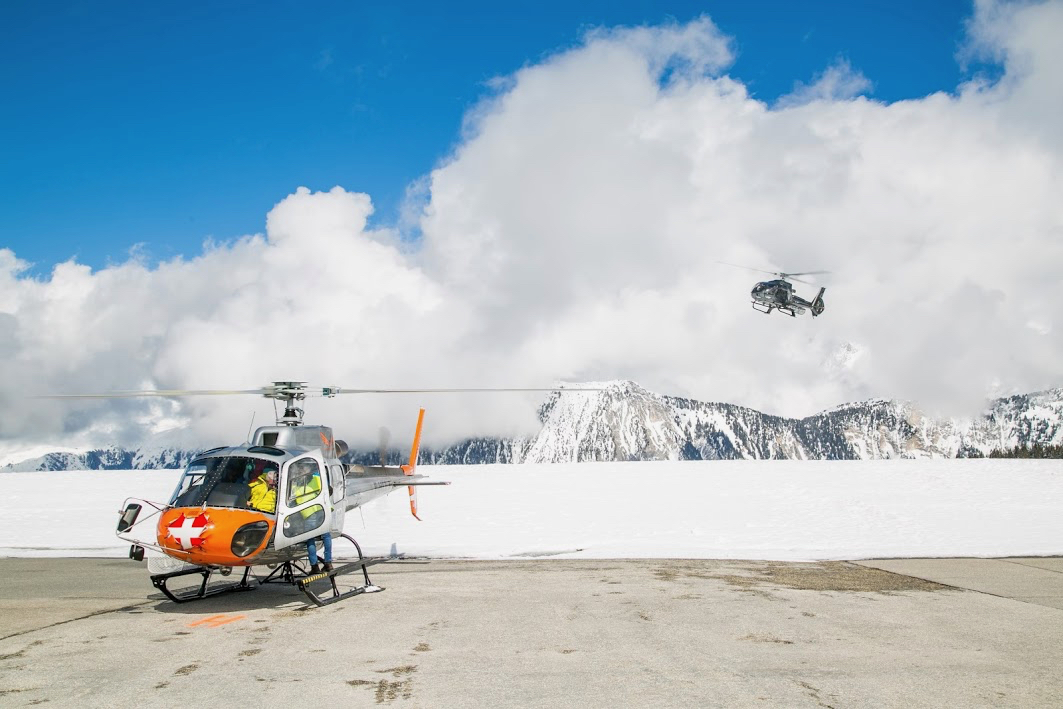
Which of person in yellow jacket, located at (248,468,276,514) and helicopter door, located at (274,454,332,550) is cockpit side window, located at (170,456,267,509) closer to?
person in yellow jacket, located at (248,468,276,514)

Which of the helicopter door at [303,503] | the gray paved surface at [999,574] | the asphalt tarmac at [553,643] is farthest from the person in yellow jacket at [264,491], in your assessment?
the gray paved surface at [999,574]

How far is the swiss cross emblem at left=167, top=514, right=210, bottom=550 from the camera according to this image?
10.9 metres

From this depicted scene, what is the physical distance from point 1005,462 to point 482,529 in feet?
115

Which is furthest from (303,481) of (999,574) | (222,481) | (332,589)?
(999,574)

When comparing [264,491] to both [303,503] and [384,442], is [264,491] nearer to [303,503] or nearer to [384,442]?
[303,503]

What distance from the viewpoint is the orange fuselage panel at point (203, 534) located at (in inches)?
431

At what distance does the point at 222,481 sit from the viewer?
11.8m

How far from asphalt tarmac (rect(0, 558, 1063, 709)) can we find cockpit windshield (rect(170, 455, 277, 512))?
1784mm

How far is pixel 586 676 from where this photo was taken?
24.7 ft

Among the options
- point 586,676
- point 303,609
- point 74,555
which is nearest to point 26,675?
point 303,609

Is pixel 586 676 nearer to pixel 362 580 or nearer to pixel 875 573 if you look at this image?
pixel 362 580

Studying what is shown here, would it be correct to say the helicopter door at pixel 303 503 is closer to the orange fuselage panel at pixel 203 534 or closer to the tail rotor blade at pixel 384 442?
the orange fuselage panel at pixel 203 534

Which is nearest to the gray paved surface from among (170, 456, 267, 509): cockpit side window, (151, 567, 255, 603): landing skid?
(170, 456, 267, 509): cockpit side window

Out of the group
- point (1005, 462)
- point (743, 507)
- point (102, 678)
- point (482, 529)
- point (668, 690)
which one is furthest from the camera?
point (1005, 462)
